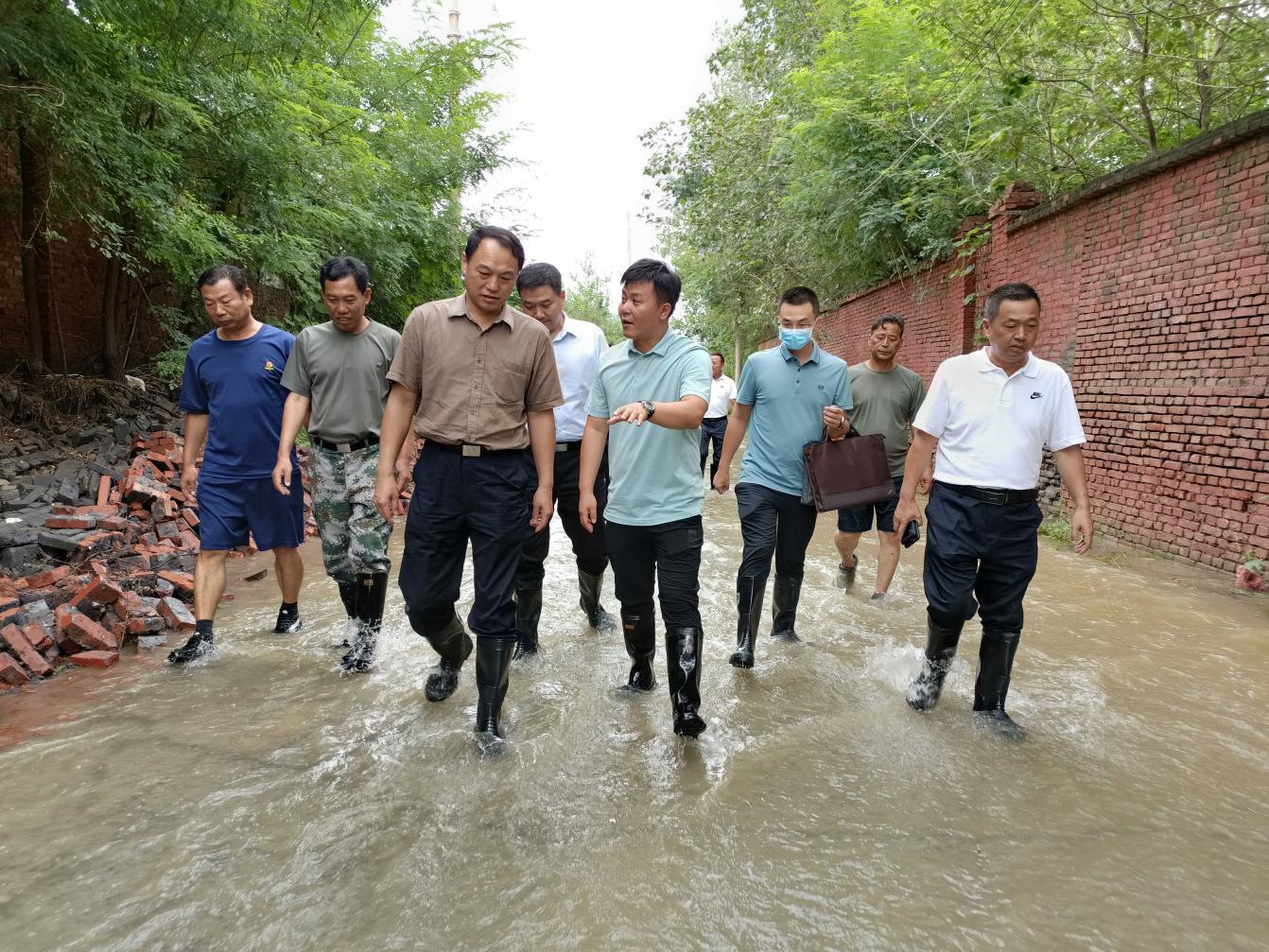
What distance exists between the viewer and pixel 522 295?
4.06m

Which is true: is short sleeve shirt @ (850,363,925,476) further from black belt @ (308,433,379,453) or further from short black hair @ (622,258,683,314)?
black belt @ (308,433,379,453)

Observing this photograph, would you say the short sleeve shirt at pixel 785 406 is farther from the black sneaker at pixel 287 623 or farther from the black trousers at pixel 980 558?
the black sneaker at pixel 287 623

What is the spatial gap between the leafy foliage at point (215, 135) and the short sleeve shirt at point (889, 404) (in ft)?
21.1

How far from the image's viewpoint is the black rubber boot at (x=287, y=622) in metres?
4.61

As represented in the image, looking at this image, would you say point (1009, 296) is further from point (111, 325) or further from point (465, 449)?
point (111, 325)

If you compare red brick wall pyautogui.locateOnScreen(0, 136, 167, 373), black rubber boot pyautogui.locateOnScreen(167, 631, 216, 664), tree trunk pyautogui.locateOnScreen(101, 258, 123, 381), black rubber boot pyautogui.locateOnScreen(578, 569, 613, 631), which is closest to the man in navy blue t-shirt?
black rubber boot pyautogui.locateOnScreen(167, 631, 216, 664)

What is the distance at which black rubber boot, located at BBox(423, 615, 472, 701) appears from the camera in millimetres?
3441

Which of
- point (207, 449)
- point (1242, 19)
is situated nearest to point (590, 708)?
point (207, 449)

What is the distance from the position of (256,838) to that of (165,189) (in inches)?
272

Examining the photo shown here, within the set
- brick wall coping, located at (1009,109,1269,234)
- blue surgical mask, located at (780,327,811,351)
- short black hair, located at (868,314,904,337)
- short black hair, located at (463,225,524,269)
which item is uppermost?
brick wall coping, located at (1009,109,1269,234)

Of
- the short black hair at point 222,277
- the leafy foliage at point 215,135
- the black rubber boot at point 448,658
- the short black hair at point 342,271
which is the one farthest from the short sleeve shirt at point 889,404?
the leafy foliage at point 215,135

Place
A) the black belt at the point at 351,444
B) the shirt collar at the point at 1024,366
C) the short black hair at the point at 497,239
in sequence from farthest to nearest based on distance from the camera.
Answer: the black belt at the point at 351,444 → the shirt collar at the point at 1024,366 → the short black hair at the point at 497,239

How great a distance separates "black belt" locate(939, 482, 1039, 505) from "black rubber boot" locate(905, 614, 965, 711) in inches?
24.3

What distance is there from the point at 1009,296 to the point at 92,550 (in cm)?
606
